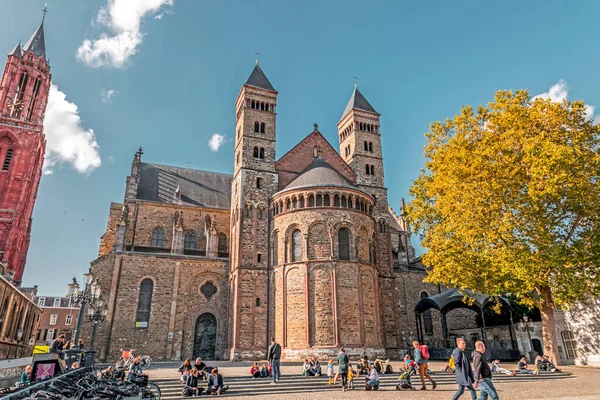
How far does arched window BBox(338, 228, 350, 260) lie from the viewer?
90.7 feet

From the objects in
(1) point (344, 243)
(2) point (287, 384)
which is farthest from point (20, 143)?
(2) point (287, 384)

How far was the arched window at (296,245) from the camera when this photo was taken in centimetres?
2789

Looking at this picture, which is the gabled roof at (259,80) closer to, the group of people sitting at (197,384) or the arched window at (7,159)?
the group of people sitting at (197,384)

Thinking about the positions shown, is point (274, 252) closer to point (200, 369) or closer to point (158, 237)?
point (158, 237)

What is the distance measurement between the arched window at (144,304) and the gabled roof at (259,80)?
19114 millimetres

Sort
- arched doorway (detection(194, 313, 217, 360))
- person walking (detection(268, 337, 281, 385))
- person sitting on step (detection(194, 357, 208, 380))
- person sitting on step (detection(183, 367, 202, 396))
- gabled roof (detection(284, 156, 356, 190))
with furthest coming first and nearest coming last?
arched doorway (detection(194, 313, 217, 360)) → gabled roof (detection(284, 156, 356, 190)) → person walking (detection(268, 337, 281, 385)) → person sitting on step (detection(194, 357, 208, 380)) → person sitting on step (detection(183, 367, 202, 396))

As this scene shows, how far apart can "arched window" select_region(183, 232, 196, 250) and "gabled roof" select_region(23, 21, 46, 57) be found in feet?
123

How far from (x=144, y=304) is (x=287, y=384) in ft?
60.6

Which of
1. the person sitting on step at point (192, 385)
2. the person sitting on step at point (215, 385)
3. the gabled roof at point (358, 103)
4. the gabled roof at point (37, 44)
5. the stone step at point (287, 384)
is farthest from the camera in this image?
the gabled roof at point (37, 44)

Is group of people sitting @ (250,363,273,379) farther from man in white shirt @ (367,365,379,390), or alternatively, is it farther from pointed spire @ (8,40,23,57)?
pointed spire @ (8,40,23,57)

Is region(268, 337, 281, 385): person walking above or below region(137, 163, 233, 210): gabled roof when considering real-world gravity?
below

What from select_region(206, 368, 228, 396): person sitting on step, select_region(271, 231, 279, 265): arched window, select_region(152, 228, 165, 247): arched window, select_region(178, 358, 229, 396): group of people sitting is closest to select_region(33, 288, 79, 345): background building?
select_region(152, 228, 165, 247): arched window

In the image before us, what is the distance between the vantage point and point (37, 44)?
54.1 metres

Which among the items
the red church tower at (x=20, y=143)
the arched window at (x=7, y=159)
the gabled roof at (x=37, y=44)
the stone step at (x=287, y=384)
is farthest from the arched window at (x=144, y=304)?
the gabled roof at (x=37, y=44)
